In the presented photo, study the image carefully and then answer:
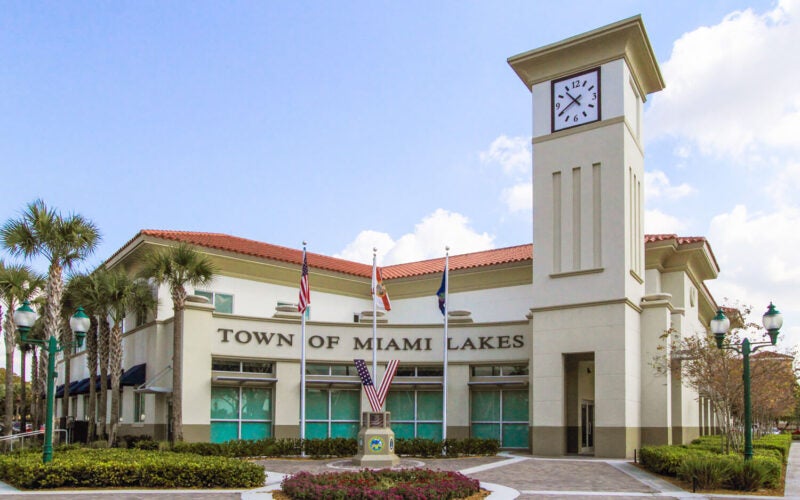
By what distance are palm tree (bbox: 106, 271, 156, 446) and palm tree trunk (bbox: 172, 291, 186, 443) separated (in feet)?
8.52

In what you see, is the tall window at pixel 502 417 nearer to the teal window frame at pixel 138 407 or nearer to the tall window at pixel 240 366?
the tall window at pixel 240 366

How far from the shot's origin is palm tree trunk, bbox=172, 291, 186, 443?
26.2 m

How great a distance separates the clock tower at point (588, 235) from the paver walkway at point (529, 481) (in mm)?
2406

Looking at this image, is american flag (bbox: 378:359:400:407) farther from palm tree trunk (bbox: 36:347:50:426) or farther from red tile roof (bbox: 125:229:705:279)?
palm tree trunk (bbox: 36:347:50:426)

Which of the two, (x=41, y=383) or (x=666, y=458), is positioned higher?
(x=41, y=383)

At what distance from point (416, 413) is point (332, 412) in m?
3.32

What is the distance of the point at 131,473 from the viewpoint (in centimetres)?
1753

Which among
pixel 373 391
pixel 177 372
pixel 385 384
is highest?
pixel 177 372

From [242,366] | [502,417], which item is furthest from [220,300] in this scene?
[502,417]

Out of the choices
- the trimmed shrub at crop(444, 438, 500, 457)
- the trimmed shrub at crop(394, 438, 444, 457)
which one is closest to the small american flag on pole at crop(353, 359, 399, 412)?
the trimmed shrub at crop(394, 438, 444, 457)

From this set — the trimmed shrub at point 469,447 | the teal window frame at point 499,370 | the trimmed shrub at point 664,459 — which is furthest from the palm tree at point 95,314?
the trimmed shrub at point 664,459

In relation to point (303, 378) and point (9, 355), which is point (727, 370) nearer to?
point (303, 378)

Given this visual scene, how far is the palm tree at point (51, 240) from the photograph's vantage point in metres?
27.4

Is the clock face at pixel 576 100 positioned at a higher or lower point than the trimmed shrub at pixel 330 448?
higher
